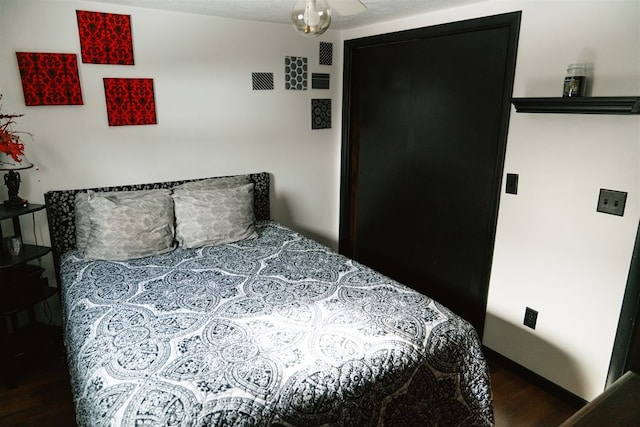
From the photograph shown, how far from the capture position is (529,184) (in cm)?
227

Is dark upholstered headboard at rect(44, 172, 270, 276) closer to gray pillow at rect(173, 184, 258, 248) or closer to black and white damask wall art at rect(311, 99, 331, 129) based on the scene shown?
gray pillow at rect(173, 184, 258, 248)

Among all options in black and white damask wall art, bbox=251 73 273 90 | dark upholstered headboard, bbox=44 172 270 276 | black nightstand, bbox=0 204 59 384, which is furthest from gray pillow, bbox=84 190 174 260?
black and white damask wall art, bbox=251 73 273 90

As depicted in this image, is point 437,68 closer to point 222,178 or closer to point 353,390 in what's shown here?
point 222,178

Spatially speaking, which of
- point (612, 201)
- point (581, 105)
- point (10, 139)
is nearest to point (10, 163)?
point (10, 139)

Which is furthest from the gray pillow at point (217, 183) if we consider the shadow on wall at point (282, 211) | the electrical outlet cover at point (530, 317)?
the electrical outlet cover at point (530, 317)

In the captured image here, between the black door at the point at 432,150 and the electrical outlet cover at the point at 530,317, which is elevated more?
the black door at the point at 432,150

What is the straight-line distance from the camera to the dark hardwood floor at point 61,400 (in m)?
2.02

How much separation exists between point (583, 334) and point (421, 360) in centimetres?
108

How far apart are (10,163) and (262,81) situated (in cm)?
175

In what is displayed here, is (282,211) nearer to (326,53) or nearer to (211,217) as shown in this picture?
(211,217)

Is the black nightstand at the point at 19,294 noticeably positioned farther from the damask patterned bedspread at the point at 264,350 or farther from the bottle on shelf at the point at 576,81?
the bottle on shelf at the point at 576,81

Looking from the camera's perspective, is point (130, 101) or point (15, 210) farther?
point (130, 101)

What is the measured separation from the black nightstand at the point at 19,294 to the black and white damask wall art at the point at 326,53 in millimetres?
2325

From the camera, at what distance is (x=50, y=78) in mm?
2447
